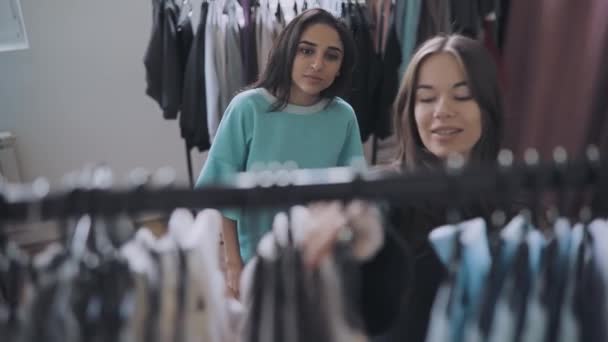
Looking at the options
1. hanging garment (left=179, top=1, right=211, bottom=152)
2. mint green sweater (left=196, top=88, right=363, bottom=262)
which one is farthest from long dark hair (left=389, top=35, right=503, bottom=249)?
hanging garment (left=179, top=1, right=211, bottom=152)

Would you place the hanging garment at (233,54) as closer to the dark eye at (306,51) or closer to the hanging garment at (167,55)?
the hanging garment at (167,55)

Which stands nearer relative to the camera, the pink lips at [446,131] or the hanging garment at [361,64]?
the pink lips at [446,131]

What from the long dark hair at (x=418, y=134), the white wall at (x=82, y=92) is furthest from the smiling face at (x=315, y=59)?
the white wall at (x=82, y=92)

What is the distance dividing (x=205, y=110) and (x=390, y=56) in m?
0.69

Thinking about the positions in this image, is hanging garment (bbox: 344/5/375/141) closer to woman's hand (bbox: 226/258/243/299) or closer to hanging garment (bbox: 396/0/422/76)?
hanging garment (bbox: 396/0/422/76)

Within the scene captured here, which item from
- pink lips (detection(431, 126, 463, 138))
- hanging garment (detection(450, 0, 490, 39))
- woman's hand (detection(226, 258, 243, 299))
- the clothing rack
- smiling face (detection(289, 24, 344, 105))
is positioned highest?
hanging garment (detection(450, 0, 490, 39))

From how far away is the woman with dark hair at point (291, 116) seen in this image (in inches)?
41.8

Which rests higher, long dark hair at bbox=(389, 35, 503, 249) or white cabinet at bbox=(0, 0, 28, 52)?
white cabinet at bbox=(0, 0, 28, 52)

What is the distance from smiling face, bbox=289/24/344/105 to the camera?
1.08 metres

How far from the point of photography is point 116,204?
1.33 ft

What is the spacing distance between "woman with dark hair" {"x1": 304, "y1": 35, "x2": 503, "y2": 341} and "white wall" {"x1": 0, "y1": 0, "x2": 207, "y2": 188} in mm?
1673

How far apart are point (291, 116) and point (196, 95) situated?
2.32ft

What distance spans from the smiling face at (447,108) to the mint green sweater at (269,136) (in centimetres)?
36

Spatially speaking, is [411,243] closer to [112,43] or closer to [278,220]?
[278,220]
